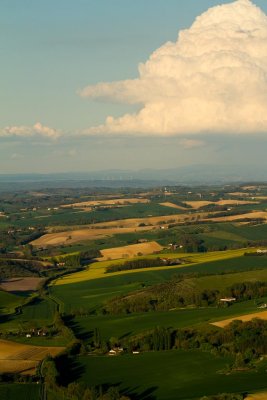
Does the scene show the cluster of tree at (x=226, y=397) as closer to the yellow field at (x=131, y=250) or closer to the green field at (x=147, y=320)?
the green field at (x=147, y=320)

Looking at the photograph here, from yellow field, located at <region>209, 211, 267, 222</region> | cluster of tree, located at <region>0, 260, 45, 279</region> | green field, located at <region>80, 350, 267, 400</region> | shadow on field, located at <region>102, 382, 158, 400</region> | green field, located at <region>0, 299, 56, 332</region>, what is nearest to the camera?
shadow on field, located at <region>102, 382, 158, 400</region>

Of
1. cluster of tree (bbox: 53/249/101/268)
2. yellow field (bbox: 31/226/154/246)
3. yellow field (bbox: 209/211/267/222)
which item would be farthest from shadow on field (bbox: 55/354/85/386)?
yellow field (bbox: 209/211/267/222)

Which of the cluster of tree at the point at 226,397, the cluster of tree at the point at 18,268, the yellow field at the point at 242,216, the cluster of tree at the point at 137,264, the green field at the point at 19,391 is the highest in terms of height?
the yellow field at the point at 242,216

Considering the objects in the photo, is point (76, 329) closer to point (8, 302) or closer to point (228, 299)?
point (228, 299)

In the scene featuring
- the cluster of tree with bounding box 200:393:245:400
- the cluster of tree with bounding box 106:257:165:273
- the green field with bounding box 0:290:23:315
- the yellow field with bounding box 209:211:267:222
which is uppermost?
the yellow field with bounding box 209:211:267:222

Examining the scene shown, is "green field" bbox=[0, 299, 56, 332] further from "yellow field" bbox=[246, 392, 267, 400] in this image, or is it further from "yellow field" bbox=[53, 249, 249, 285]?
"yellow field" bbox=[246, 392, 267, 400]

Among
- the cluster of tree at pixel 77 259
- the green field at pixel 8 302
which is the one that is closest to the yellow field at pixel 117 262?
the cluster of tree at pixel 77 259
